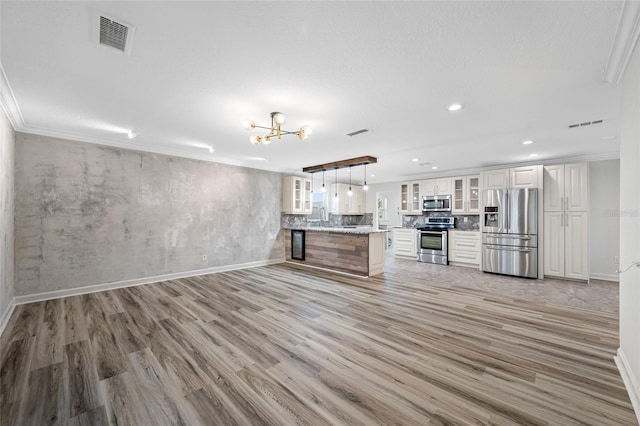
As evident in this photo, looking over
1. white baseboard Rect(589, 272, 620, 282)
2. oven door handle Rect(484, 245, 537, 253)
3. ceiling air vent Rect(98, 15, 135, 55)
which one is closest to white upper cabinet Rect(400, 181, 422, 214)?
oven door handle Rect(484, 245, 537, 253)

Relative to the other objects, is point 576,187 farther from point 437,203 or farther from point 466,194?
point 437,203

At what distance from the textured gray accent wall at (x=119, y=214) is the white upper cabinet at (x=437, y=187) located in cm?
493

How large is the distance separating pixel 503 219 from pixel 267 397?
6192 millimetres

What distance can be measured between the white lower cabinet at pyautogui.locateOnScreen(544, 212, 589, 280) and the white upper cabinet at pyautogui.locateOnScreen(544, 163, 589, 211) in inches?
6.6

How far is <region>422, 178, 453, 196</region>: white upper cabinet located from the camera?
7.23 m

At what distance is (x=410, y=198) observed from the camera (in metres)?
8.00

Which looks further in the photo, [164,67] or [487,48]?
[164,67]

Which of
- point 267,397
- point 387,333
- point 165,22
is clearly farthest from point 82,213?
point 387,333

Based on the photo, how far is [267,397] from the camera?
6.08 feet

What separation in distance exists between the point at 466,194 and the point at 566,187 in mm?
1974

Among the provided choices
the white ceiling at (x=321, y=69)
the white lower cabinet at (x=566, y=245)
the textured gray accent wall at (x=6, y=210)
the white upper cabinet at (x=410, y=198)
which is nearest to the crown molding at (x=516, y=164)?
the white upper cabinet at (x=410, y=198)

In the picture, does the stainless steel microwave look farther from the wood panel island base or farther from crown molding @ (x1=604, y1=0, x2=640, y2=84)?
crown molding @ (x1=604, y1=0, x2=640, y2=84)

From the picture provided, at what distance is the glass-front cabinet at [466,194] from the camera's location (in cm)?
681

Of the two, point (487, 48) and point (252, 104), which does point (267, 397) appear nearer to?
point (252, 104)
